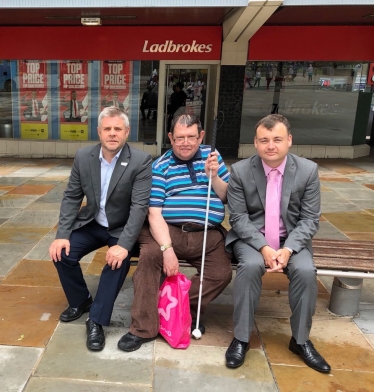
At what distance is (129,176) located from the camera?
10.1 ft

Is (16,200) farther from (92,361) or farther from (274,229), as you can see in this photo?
(274,229)

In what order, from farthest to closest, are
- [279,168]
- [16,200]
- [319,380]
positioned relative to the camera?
[16,200]
[279,168]
[319,380]

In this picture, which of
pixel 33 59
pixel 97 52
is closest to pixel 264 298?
pixel 97 52

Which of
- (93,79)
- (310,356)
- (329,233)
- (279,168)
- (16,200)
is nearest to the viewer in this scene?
(310,356)

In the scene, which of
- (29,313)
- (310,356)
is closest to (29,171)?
(29,313)

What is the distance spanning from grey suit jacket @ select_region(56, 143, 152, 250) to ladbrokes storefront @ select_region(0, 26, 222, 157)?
6.52 meters

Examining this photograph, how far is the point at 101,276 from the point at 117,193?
0.57m

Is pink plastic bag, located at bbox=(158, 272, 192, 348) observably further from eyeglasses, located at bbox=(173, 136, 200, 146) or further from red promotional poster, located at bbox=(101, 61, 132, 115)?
red promotional poster, located at bbox=(101, 61, 132, 115)

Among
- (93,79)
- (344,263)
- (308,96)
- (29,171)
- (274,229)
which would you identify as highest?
(93,79)

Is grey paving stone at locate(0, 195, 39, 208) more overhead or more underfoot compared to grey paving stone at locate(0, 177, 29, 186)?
more underfoot

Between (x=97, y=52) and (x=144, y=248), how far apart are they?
7.14 m

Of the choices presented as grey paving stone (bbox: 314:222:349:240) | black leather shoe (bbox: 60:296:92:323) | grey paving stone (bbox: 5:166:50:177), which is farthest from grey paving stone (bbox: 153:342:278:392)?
grey paving stone (bbox: 5:166:50:177)

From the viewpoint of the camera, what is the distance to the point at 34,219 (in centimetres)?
552

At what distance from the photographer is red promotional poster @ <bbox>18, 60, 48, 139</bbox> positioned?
961 centimetres
